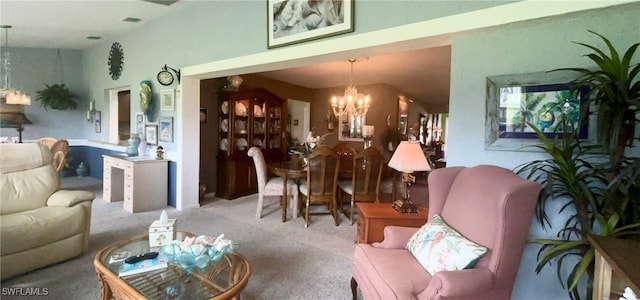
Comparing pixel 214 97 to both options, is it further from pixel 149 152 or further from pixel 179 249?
pixel 179 249

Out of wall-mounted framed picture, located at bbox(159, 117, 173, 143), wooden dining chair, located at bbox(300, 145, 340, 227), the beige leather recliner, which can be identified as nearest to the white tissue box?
the beige leather recliner

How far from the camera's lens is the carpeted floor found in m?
2.21

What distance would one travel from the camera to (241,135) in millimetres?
5258

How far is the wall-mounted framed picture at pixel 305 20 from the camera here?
8.45ft

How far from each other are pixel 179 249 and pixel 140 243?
0.65 meters

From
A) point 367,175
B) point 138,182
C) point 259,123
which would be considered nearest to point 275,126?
point 259,123

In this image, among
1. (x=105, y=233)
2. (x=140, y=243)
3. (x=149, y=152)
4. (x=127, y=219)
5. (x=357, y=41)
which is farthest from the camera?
(x=149, y=152)

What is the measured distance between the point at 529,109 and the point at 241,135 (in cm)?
428

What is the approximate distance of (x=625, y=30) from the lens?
1.66 metres

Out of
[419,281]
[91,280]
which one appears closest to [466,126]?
[419,281]

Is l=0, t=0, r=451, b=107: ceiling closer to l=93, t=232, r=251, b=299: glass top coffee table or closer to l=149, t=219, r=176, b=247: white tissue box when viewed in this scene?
l=149, t=219, r=176, b=247: white tissue box

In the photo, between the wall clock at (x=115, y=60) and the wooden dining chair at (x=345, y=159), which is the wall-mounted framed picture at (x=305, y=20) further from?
the wall clock at (x=115, y=60)

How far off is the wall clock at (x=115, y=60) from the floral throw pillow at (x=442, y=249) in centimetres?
561

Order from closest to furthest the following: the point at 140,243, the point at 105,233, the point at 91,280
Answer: the point at 140,243 → the point at 91,280 → the point at 105,233
